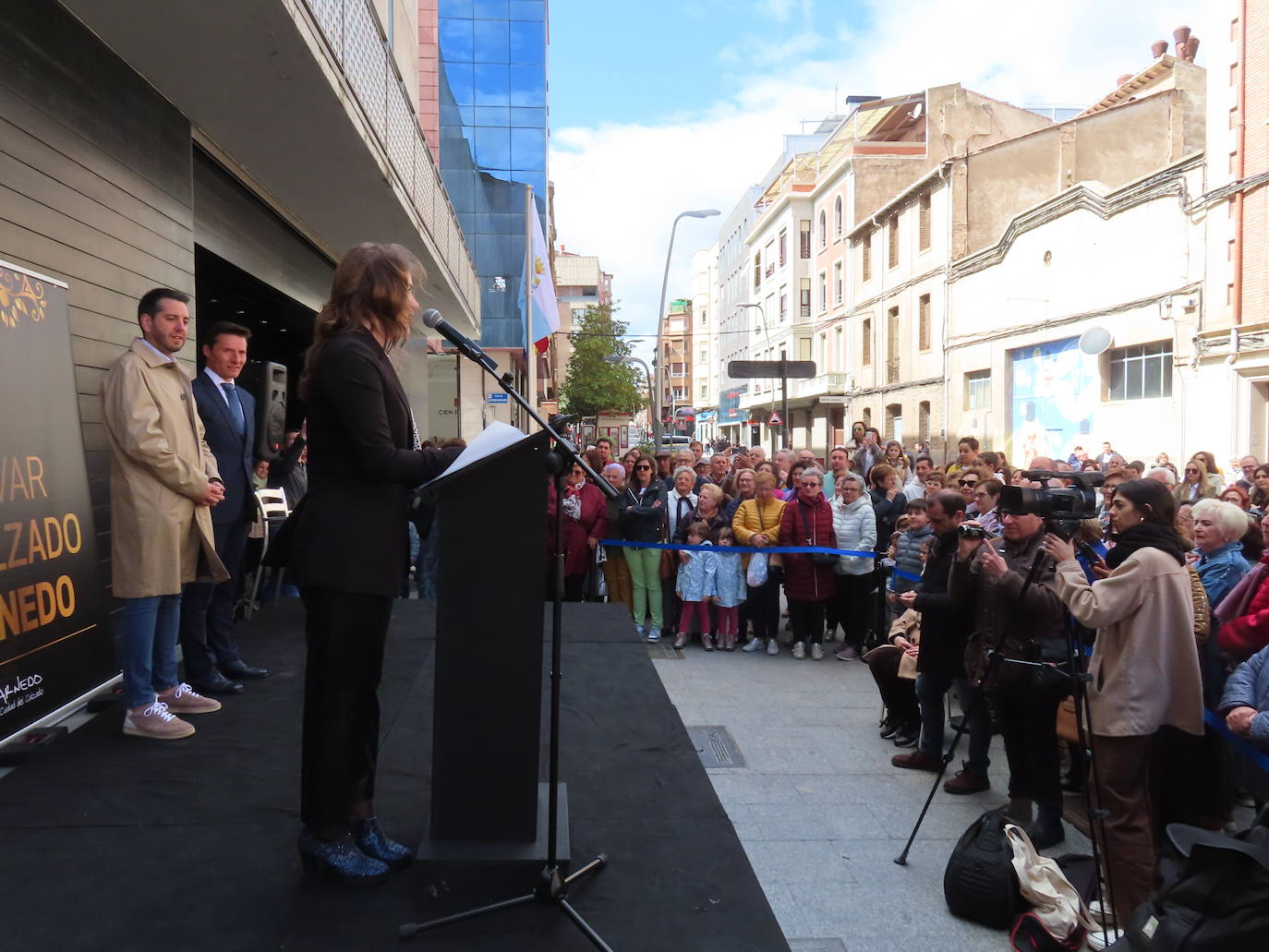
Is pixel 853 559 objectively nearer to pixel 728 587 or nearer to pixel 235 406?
pixel 728 587

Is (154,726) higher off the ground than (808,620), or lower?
higher

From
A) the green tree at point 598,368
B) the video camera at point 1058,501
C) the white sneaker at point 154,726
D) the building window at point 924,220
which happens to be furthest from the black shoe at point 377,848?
the green tree at point 598,368

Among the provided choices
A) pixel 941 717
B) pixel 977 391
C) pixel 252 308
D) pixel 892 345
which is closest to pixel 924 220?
pixel 892 345

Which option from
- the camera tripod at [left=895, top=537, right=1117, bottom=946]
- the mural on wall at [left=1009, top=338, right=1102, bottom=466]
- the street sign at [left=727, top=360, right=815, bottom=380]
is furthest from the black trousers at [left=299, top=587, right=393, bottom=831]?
the mural on wall at [left=1009, top=338, right=1102, bottom=466]

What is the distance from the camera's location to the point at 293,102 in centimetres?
650

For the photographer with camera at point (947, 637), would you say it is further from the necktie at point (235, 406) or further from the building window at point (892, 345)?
the building window at point (892, 345)

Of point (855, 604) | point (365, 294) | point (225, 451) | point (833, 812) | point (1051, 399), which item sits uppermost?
point (1051, 399)

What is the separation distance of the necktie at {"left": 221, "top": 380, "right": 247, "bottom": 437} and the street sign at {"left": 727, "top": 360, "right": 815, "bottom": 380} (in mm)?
8125

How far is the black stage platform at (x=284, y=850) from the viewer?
95.0 inches

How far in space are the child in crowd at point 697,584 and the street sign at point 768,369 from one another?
3.67 metres

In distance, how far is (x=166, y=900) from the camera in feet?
8.34

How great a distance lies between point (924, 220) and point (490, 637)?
30643 millimetres

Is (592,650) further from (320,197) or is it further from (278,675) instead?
(320,197)

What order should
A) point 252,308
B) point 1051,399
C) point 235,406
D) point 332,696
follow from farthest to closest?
point 1051,399 < point 252,308 < point 235,406 < point 332,696
